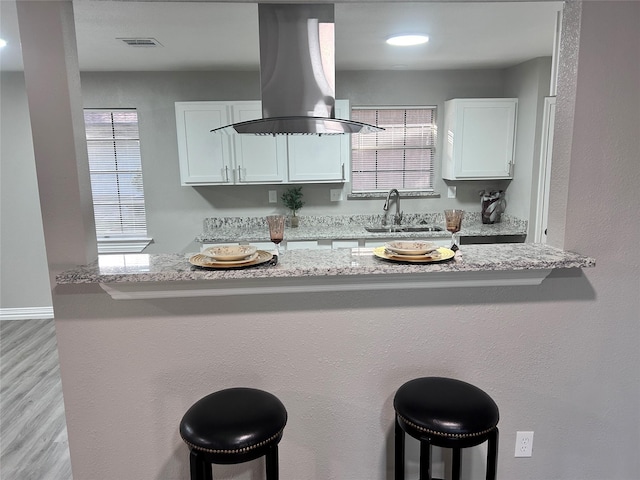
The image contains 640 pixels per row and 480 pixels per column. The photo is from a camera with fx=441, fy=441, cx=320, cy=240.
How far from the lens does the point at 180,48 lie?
3.14m

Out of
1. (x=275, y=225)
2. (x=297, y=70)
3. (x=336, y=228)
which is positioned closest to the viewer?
(x=275, y=225)

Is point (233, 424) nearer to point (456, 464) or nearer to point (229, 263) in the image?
point (229, 263)

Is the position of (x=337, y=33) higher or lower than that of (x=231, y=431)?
higher

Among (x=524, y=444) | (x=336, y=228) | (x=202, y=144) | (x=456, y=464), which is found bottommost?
(x=524, y=444)

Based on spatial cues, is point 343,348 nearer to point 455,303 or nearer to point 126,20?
point 455,303

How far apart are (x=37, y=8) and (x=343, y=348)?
5.47ft

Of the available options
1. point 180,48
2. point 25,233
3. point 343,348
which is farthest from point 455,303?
point 25,233

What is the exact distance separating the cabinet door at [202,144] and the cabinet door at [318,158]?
1.91ft

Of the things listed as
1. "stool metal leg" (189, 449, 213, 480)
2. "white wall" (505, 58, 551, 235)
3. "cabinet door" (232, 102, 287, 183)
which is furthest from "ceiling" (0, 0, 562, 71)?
"stool metal leg" (189, 449, 213, 480)

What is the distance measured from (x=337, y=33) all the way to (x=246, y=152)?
1479mm

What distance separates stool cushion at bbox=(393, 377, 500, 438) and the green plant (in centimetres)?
285

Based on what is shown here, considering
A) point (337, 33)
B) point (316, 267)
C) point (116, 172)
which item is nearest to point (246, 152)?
point (116, 172)

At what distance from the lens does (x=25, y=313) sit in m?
4.45

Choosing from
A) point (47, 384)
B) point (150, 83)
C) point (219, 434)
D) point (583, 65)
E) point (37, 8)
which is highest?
point (150, 83)
